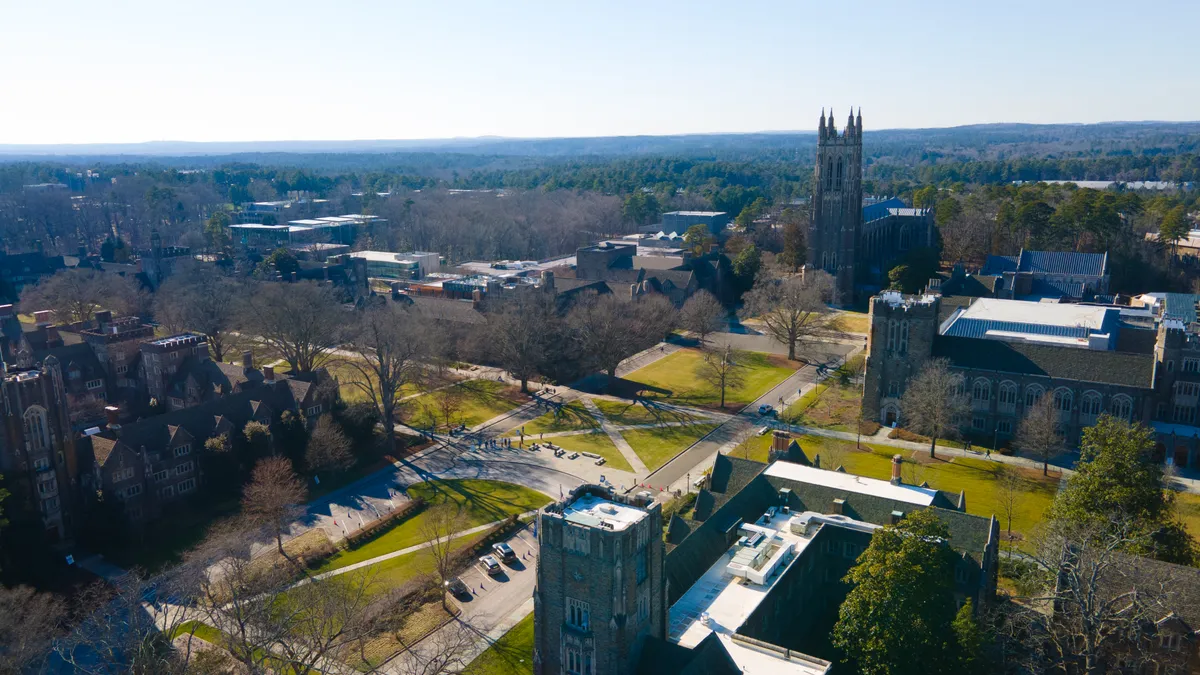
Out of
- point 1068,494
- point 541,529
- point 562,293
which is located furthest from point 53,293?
point 1068,494

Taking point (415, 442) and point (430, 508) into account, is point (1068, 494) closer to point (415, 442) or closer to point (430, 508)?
point (430, 508)

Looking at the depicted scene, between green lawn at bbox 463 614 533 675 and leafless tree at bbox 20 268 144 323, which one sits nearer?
green lawn at bbox 463 614 533 675

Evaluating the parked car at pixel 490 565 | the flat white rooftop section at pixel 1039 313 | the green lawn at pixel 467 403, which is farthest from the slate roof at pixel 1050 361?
the parked car at pixel 490 565

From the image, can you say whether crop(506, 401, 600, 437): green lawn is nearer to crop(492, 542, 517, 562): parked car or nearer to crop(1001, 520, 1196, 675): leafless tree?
crop(492, 542, 517, 562): parked car

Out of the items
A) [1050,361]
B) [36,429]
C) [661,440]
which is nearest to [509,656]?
[661,440]

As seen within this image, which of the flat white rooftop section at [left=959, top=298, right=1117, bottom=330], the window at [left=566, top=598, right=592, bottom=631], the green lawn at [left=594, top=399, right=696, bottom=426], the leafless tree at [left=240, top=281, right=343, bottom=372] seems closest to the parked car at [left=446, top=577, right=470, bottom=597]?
the window at [left=566, top=598, right=592, bottom=631]

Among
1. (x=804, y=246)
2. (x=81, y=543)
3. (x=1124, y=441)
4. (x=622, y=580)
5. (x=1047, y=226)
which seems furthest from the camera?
(x=804, y=246)

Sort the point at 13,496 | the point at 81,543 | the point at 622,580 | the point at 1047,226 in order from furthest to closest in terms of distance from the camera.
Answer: the point at 1047,226, the point at 81,543, the point at 13,496, the point at 622,580

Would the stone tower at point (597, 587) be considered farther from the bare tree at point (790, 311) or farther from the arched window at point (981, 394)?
the bare tree at point (790, 311)
